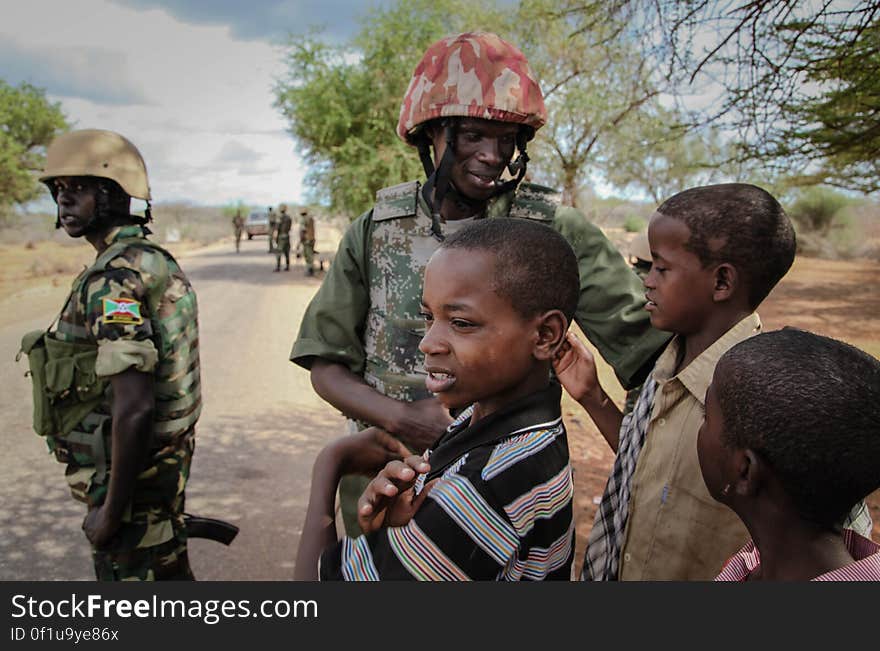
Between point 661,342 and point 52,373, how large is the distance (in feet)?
7.22

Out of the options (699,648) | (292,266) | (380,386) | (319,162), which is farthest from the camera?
(292,266)

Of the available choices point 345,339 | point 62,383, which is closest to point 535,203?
point 345,339

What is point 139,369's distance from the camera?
2.22 meters

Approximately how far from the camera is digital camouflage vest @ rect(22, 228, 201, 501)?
2.32 meters

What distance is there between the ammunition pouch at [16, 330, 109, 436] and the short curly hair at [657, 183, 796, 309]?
2161 mm

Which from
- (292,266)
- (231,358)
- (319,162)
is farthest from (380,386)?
(292,266)

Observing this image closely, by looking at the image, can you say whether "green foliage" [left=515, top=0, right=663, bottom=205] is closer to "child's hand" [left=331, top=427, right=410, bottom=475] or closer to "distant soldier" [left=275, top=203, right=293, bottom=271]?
"distant soldier" [left=275, top=203, right=293, bottom=271]

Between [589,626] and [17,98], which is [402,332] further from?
[17,98]

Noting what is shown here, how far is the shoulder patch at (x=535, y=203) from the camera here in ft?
6.16

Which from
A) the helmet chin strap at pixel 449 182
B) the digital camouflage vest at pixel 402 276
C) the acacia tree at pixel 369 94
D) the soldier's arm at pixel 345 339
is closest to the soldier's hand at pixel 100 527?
the soldier's arm at pixel 345 339

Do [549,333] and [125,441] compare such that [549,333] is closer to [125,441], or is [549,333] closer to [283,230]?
[125,441]

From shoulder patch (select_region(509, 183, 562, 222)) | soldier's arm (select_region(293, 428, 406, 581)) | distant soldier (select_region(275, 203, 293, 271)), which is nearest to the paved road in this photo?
soldier's arm (select_region(293, 428, 406, 581))

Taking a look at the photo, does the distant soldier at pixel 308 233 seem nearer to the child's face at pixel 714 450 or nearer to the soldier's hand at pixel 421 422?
the soldier's hand at pixel 421 422

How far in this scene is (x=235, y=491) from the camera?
4.24 metres
